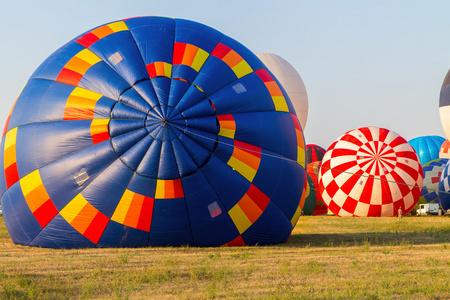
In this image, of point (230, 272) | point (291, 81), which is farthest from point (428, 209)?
point (230, 272)

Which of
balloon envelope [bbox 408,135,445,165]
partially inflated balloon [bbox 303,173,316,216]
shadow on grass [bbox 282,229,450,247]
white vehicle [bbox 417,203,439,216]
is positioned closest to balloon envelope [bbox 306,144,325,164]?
partially inflated balloon [bbox 303,173,316,216]

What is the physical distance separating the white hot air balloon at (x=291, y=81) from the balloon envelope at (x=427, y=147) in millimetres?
12118

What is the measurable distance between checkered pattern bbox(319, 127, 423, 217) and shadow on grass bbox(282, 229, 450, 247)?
22.7ft

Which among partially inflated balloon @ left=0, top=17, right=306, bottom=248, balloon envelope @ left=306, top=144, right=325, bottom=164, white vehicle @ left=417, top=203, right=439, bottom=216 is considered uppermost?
partially inflated balloon @ left=0, top=17, right=306, bottom=248

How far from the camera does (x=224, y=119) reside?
9.55m

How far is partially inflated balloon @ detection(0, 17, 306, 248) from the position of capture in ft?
29.8

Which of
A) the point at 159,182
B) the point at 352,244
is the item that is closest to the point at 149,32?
the point at 159,182

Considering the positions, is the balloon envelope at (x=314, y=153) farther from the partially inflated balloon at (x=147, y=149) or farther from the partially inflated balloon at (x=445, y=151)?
the partially inflated balloon at (x=147, y=149)

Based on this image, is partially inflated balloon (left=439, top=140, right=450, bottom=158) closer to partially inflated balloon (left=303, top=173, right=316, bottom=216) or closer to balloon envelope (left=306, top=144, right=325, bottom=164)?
balloon envelope (left=306, top=144, right=325, bottom=164)

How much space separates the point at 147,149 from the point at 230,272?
9.41 feet

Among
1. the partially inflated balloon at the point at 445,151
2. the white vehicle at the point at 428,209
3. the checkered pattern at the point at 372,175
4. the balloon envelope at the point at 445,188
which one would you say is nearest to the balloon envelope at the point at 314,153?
the white vehicle at the point at 428,209

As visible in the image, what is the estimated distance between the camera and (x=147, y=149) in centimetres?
906

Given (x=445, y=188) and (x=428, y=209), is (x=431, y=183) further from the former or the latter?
(x=445, y=188)

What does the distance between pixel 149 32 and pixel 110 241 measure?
145 inches
